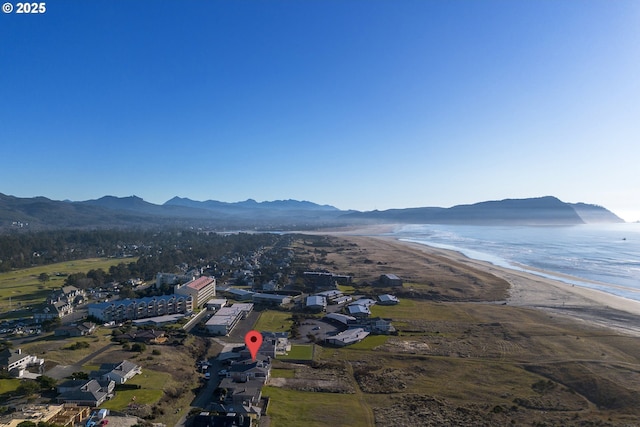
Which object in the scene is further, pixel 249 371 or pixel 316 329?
pixel 316 329

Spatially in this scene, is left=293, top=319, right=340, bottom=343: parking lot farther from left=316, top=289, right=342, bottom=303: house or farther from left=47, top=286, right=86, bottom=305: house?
left=47, top=286, right=86, bottom=305: house

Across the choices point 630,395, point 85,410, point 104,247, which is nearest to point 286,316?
point 85,410

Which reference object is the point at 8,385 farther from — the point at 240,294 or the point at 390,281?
the point at 390,281

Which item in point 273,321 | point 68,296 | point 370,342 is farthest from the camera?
point 68,296

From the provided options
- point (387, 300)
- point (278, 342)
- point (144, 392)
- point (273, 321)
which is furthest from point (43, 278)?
point (387, 300)

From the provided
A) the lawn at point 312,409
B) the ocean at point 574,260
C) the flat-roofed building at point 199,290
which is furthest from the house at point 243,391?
the ocean at point 574,260

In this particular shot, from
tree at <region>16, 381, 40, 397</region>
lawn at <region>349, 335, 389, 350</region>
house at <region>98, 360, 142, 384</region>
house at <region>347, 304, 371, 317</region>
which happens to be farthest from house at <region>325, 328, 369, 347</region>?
tree at <region>16, 381, 40, 397</region>

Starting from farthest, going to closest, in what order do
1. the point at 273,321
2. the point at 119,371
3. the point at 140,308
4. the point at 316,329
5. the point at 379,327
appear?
the point at 140,308 < the point at 273,321 < the point at 316,329 < the point at 379,327 < the point at 119,371
